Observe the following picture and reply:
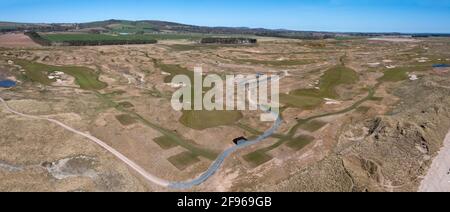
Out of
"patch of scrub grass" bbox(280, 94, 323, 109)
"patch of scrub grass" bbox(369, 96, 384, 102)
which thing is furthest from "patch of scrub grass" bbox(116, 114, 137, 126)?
"patch of scrub grass" bbox(369, 96, 384, 102)

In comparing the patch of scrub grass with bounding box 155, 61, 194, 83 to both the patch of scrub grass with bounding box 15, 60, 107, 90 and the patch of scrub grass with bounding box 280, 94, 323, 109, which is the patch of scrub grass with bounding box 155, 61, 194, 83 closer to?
the patch of scrub grass with bounding box 15, 60, 107, 90

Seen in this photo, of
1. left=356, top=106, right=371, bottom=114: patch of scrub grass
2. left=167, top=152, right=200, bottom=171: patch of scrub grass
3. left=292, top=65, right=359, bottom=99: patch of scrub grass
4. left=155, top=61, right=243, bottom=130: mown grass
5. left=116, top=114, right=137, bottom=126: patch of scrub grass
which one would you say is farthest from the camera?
left=292, top=65, right=359, bottom=99: patch of scrub grass

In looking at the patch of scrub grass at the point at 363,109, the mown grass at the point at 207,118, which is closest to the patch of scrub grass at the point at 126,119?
the mown grass at the point at 207,118

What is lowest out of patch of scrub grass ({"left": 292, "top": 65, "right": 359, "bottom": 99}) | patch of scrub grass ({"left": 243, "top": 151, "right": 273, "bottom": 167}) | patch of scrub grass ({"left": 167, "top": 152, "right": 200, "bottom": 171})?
patch of scrub grass ({"left": 167, "top": 152, "right": 200, "bottom": 171})

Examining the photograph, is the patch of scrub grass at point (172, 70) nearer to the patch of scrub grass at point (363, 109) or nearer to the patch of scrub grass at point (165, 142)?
the patch of scrub grass at point (165, 142)

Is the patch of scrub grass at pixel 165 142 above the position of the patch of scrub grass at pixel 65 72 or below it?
below
